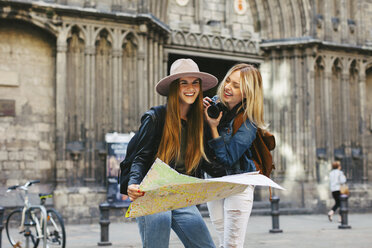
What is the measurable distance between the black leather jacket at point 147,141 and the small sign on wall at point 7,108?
34.7 feet

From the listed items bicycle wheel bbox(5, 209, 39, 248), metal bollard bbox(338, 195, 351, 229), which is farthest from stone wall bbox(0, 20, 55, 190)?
metal bollard bbox(338, 195, 351, 229)

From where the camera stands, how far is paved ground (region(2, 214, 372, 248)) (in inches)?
358

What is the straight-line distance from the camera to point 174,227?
3576 millimetres

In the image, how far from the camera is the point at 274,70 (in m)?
17.5

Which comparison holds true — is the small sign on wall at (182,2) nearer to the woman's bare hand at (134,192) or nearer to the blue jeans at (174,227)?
the blue jeans at (174,227)

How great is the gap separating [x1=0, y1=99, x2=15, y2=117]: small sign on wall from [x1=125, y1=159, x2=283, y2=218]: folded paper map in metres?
10.9

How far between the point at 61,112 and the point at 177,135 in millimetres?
10392

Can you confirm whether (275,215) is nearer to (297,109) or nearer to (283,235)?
(283,235)

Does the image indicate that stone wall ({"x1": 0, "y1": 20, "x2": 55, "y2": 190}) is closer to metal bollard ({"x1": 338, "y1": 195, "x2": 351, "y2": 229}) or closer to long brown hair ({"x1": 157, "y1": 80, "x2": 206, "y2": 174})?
metal bollard ({"x1": 338, "y1": 195, "x2": 351, "y2": 229})

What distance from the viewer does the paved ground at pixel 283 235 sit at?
29.8 ft

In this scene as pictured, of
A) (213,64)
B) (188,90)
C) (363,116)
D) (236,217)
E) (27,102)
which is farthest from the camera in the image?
(213,64)

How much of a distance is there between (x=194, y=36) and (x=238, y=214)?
12930mm

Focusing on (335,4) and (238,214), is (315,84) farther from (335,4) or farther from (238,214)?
(238,214)

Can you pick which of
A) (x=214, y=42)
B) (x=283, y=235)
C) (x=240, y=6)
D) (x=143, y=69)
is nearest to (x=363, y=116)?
(x=240, y=6)
